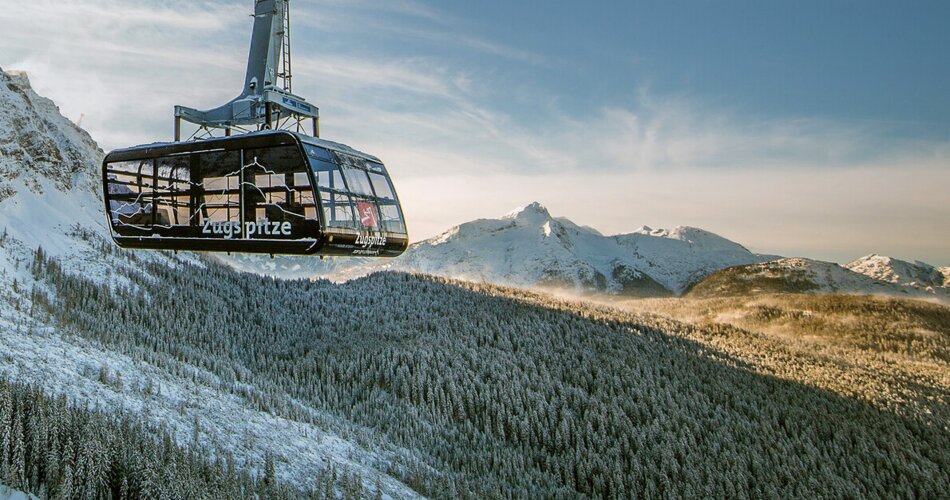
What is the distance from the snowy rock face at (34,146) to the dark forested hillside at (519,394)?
76.0 feet

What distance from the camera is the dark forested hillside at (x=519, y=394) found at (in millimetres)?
55969

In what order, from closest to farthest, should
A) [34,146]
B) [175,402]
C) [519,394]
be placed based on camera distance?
[175,402] → [519,394] → [34,146]

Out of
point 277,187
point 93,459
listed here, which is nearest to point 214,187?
point 277,187

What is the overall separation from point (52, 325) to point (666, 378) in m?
68.9

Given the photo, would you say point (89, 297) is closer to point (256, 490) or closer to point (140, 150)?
point (256, 490)

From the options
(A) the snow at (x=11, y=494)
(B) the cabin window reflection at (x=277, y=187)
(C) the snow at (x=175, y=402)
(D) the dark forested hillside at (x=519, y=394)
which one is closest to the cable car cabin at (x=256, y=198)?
(B) the cabin window reflection at (x=277, y=187)

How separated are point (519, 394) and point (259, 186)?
5859 cm

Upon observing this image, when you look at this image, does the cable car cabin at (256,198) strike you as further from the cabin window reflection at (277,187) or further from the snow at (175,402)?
the snow at (175,402)

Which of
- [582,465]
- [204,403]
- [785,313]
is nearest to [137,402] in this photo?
[204,403]

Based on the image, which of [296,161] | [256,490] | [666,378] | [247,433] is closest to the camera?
[296,161]

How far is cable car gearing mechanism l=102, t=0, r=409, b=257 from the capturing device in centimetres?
1658

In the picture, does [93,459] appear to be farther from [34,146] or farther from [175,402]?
[34,146]

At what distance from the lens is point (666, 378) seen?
78.8 metres

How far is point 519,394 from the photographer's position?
71.2m
